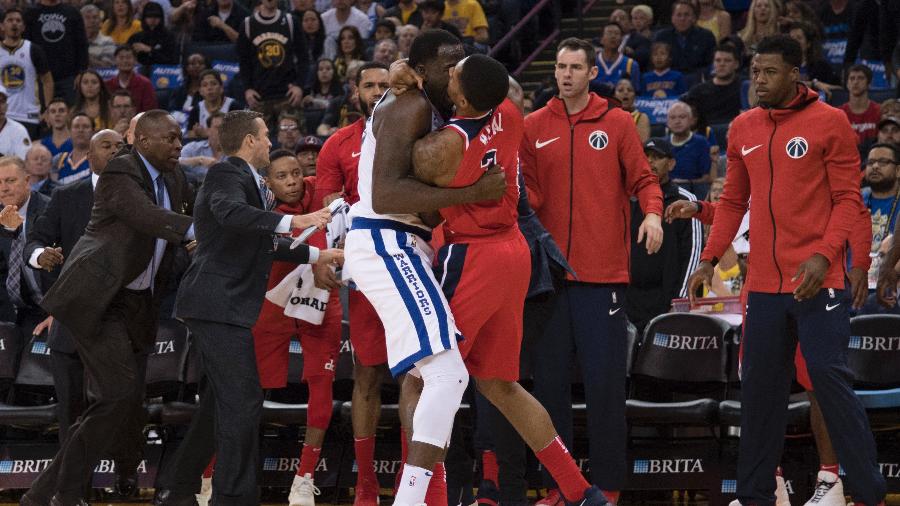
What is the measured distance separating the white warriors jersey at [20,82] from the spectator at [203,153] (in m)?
2.60

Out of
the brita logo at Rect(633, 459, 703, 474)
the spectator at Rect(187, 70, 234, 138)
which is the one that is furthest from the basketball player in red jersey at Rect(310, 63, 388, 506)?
the spectator at Rect(187, 70, 234, 138)

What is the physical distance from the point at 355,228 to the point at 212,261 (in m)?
0.99

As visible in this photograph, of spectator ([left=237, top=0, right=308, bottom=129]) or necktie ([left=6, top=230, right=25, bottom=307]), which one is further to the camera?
spectator ([left=237, top=0, right=308, bottom=129])

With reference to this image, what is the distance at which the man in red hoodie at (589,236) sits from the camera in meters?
6.61

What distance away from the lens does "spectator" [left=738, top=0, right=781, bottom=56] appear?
13062mm

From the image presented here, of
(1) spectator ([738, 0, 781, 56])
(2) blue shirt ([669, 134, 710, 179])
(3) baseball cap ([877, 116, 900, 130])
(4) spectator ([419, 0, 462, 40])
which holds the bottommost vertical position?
(2) blue shirt ([669, 134, 710, 179])

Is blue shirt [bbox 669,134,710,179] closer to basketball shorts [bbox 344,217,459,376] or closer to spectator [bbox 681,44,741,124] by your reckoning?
spectator [bbox 681,44,741,124]

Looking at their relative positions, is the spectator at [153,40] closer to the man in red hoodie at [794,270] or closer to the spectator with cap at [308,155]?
the spectator with cap at [308,155]

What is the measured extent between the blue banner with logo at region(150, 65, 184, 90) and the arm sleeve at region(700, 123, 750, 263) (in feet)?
32.8

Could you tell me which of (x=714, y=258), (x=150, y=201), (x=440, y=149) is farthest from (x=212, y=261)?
(x=714, y=258)

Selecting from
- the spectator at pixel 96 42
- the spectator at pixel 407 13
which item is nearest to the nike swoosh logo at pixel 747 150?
the spectator at pixel 407 13

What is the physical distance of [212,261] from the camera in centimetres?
634

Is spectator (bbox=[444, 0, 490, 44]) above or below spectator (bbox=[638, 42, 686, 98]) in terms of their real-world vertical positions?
above

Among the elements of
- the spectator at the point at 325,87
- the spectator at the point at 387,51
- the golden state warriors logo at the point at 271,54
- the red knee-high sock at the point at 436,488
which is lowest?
the red knee-high sock at the point at 436,488
